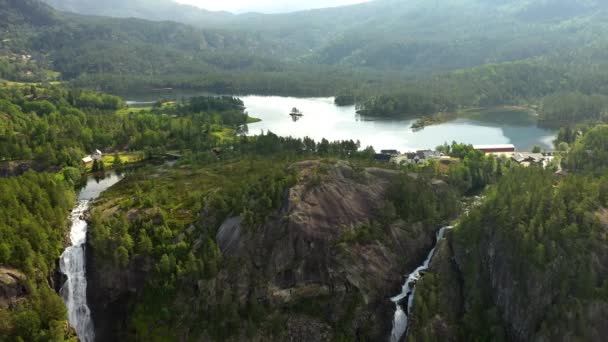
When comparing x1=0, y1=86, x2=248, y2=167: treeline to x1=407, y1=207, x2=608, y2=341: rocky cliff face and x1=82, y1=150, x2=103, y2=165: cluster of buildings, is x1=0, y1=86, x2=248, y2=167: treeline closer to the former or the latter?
x1=82, y1=150, x2=103, y2=165: cluster of buildings

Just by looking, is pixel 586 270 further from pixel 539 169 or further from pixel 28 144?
pixel 28 144

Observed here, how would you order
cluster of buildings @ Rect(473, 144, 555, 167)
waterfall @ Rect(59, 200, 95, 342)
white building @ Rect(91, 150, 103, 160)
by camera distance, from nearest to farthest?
waterfall @ Rect(59, 200, 95, 342) < cluster of buildings @ Rect(473, 144, 555, 167) < white building @ Rect(91, 150, 103, 160)

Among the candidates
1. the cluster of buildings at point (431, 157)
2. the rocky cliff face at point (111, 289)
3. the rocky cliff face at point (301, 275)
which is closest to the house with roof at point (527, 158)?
the cluster of buildings at point (431, 157)

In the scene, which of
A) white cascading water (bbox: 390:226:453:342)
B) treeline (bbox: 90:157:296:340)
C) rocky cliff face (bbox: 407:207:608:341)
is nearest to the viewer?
rocky cliff face (bbox: 407:207:608:341)

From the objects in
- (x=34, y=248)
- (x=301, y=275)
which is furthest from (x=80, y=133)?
(x=301, y=275)

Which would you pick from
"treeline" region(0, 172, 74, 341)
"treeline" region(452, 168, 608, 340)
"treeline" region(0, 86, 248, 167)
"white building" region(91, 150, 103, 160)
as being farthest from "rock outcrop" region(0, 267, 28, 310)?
"white building" region(91, 150, 103, 160)

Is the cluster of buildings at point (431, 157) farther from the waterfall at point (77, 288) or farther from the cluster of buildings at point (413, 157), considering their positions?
the waterfall at point (77, 288)

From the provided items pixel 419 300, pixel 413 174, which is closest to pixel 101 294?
pixel 419 300
